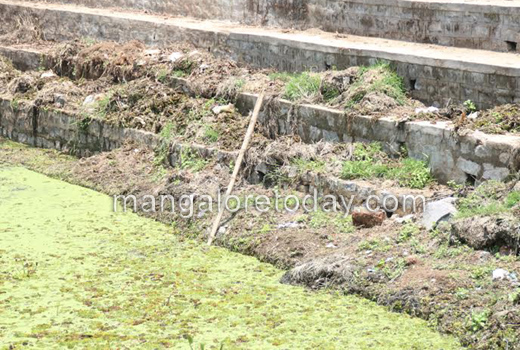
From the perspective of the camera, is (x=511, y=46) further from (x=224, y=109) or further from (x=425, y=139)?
(x=224, y=109)

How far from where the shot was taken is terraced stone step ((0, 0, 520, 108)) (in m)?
9.46

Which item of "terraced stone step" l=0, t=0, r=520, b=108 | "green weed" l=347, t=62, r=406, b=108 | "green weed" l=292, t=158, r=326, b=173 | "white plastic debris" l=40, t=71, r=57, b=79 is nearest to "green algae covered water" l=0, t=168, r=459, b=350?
"green weed" l=292, t=158, r=326, b=173

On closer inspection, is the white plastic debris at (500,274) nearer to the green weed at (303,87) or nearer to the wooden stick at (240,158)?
→ the wooden stick at (240,158)

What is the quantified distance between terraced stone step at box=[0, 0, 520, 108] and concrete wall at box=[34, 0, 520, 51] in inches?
6.5

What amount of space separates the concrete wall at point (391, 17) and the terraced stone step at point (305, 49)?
0.17m

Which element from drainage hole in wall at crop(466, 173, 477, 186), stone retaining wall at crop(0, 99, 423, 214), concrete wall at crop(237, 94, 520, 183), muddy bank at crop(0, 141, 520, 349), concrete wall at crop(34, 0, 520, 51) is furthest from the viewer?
concrete wall at crop(34, 0, 520, 51)

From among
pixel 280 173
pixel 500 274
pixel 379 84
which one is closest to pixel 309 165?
pixel 280 173

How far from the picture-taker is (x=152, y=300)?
800 centimetres

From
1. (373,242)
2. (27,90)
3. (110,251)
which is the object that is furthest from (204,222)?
(27,90)

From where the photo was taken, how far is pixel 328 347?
7.06m

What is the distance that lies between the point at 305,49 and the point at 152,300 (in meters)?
4.31

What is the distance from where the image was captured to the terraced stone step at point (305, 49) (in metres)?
9.46

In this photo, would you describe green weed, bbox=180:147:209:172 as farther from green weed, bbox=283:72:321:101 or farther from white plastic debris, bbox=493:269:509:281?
white plastic debris, bbox=493:269:509:281

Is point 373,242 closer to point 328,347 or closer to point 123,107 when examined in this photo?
point 328,347
